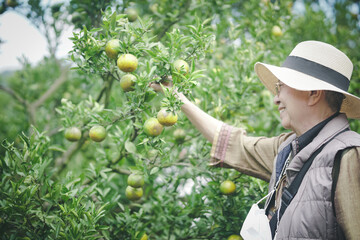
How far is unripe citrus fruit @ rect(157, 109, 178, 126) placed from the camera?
155 cm

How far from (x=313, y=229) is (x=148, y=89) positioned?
100 cm

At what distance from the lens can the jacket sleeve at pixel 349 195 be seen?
45.1 inches

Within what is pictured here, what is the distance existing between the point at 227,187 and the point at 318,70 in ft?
2.85

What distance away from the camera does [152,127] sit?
1.57 metres

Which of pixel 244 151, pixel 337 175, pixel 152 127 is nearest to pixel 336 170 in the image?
pixel 337 175

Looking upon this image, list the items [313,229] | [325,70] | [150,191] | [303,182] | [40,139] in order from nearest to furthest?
[313,229]
[303,182]
[325,70]
[40,139]
[150,191]

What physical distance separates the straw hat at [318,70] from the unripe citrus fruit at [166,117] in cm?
56

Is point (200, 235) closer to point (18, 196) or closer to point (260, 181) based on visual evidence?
point (260, 181)

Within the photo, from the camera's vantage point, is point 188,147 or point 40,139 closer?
point 40,139

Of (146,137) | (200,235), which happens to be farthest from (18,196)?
(200,235)

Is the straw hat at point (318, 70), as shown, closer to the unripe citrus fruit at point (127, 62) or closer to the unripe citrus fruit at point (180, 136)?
the unripe citrus fruit at point (127, 62)

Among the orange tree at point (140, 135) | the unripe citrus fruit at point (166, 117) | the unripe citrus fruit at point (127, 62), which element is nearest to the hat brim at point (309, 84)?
the orange tree at point (140, 135)

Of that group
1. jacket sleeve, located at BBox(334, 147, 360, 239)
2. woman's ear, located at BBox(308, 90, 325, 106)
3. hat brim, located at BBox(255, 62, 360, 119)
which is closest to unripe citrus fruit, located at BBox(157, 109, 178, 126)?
hat brim, located at BBox(255, 62, 360, 119)

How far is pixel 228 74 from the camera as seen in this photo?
242cm
